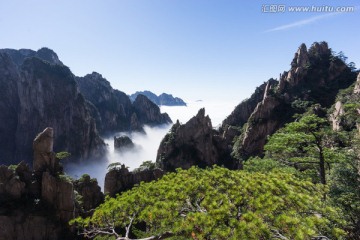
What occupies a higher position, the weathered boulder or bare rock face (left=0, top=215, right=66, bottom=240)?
the weathered boulder

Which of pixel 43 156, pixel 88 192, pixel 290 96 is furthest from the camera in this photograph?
pixel 290 96

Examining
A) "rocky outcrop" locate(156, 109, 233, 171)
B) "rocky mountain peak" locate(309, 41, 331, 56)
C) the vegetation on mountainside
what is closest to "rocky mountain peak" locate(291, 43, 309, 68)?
"rocky mountain peak" locate(309, 41, 331, 56)

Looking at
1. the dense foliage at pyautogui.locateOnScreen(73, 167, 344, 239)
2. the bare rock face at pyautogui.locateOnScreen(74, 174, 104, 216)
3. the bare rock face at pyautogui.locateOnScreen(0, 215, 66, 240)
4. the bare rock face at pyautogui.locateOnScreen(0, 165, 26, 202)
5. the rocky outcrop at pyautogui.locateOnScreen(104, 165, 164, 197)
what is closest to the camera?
the dense foliage at pyautogui.locateOnScreen(73, 167, 344, 239)

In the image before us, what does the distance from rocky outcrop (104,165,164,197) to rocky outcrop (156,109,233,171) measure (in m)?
31.0

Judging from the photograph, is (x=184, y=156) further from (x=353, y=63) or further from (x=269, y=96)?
(x=353, y=63)

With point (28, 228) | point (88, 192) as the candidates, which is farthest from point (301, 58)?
point (28, 228)

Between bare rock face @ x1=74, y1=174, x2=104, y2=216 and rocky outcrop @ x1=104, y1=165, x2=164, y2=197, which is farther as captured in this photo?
rocky outcrop @ x1=104, y1=165, x2=164, y2=197

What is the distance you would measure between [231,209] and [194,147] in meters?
95.1

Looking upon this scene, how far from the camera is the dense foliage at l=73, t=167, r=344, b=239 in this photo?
13.3 meters

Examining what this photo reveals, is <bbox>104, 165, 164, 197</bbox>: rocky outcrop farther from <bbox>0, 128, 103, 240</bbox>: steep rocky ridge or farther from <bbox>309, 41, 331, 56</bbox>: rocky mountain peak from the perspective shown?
<bbox>309, 41, 331, 56</bbox>: rocky mountain peak

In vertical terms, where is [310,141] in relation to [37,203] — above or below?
above

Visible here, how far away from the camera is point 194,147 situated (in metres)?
112

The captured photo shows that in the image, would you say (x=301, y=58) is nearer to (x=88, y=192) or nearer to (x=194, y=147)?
(x=194, y=147)

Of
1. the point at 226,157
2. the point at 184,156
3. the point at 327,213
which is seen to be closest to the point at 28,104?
the point at 184,156
